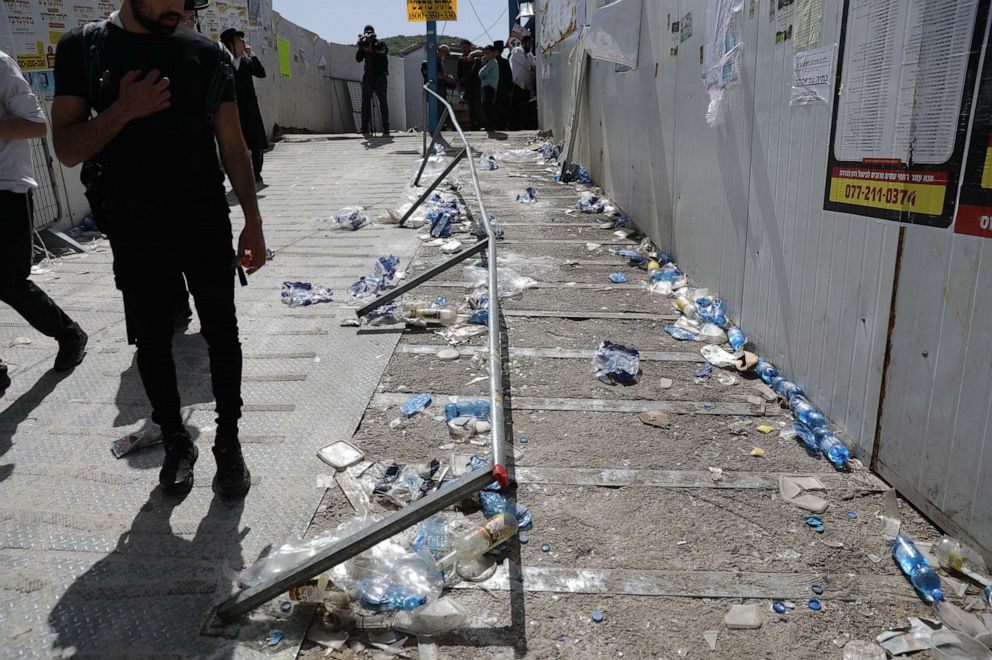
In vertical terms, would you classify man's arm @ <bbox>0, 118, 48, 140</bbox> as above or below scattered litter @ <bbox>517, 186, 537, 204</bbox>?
above

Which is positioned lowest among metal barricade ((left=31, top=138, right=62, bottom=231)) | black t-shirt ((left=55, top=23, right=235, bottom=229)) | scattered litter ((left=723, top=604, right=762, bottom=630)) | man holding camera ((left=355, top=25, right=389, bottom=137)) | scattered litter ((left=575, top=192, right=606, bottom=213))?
scattered litter ((left=723, top=604, right=762, bottom=630))

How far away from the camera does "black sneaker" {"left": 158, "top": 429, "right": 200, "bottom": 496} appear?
2.57 m

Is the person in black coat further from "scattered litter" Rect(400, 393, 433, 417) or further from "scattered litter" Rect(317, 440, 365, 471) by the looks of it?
"scattered litter" Rect(317, 440, 365, 471)

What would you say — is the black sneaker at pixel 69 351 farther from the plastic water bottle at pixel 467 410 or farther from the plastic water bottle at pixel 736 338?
the plastic water bottle at pixel 736 338

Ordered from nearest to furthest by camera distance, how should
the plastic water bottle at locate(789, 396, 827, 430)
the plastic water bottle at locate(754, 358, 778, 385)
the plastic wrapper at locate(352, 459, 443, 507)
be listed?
the plastic wrapper at locate(352, 459, 443, 507)
the plastic water bottle at locate(789, 396, 827, 430)
the plastic water bottle at locate(754, 358, 778, 385)

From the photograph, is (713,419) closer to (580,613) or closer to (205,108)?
(580,613)

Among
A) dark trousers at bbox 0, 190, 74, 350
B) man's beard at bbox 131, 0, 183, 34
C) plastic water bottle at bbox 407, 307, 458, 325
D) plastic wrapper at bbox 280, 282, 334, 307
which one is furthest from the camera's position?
plastic wrapper at bbox 280, 282, 334, 307

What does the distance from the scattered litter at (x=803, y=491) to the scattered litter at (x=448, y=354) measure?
1.89 m

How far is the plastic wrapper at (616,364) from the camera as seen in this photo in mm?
3738

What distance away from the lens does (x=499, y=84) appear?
50.3ft

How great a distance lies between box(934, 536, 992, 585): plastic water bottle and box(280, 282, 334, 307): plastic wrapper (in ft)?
12.8

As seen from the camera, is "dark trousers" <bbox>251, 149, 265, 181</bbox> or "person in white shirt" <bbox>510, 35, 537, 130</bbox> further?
"person in white shirt" <bbox>510, 35, 537, 130</bbox>

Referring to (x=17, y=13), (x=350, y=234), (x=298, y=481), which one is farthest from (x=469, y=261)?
(x=17, y=13)

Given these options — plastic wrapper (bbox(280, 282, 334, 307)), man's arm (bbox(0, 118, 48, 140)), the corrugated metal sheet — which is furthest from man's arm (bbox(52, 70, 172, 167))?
plastic wrapper (bbox(280, 282, 334, 307))
